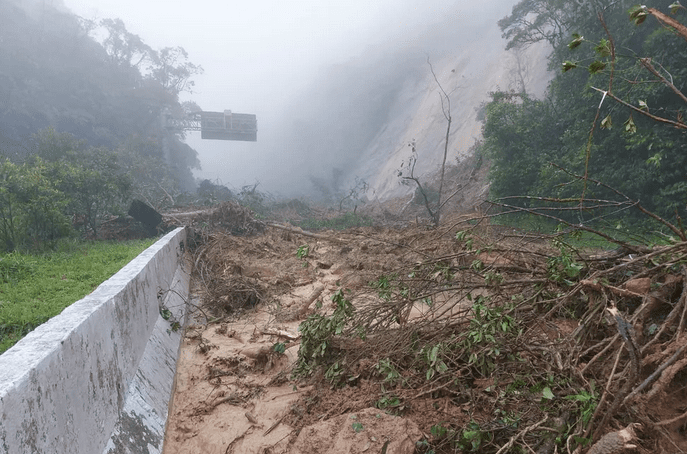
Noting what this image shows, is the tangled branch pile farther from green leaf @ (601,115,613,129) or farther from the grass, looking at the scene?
the grass

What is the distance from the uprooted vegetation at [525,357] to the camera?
2109 mm

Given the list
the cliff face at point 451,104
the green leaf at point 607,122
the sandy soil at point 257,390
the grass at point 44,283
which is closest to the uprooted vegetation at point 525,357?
the sandy soil at point 257,390

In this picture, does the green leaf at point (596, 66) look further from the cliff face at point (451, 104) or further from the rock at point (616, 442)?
the cliff face at point (451, 104)

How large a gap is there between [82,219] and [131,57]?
3652cm

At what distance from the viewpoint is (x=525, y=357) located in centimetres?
294

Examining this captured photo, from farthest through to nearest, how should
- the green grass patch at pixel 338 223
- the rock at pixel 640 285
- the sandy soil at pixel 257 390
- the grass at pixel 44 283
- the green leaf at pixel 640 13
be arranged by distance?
1. the green grass patch at pixel 338 223
2. the grass at pixel 44 283
3. the rock at pixel 640 285
4. the sandy soil at pixel 257 390
5. the green leaf at pixel 640 13

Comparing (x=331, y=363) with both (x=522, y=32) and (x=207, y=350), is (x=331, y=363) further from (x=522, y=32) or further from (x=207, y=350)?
(x=522, y=32)

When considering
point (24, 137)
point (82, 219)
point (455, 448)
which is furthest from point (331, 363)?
point (24, 137)

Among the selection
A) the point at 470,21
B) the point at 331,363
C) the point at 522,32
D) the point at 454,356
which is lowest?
the point at 331,363

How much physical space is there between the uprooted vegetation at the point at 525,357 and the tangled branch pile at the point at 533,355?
1cm

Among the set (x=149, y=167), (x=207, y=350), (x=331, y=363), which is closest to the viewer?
(x=331, y=363)

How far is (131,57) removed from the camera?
41.0m

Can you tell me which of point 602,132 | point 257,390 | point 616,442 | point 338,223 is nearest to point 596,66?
point 616,442

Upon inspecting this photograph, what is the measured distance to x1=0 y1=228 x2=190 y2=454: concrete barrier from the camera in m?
1.68
